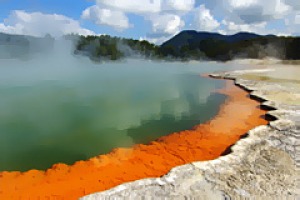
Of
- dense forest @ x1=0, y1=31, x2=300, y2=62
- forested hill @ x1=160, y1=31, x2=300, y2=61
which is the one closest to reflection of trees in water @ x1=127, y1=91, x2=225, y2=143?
dense forest @ x1=0, y1=31, x2=300, y2=62

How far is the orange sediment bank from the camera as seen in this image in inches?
207

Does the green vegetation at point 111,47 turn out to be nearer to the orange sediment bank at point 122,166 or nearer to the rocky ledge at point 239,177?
the orange sediment bank at point 122,166

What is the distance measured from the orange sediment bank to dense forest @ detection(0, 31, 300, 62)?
49800 mm

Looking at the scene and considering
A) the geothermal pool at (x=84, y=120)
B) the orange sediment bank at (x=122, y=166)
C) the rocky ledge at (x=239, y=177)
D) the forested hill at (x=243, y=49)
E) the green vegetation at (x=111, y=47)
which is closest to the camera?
the rocky ledge at (x=239, y=177)

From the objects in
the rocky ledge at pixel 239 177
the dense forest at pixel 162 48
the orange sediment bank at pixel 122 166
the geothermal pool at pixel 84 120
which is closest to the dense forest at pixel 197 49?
the dense forest at pixel 162 48

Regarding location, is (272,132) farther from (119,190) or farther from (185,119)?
(119,190)

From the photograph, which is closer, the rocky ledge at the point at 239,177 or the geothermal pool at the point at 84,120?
the rocky ledge at the point at 239,177

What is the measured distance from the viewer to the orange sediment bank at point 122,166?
525 cm

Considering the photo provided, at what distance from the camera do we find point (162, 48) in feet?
225

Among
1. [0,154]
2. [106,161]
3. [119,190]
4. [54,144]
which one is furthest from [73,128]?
[119,190]

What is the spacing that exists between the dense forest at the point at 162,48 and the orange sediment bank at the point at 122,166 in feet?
163

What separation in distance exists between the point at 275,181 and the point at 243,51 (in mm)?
61191

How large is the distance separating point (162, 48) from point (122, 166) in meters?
64.0

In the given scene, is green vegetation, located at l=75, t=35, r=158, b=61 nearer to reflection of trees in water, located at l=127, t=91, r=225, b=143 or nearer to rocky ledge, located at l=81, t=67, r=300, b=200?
reflection of trees in water, located at l=127, t=91, r=225, b=143
